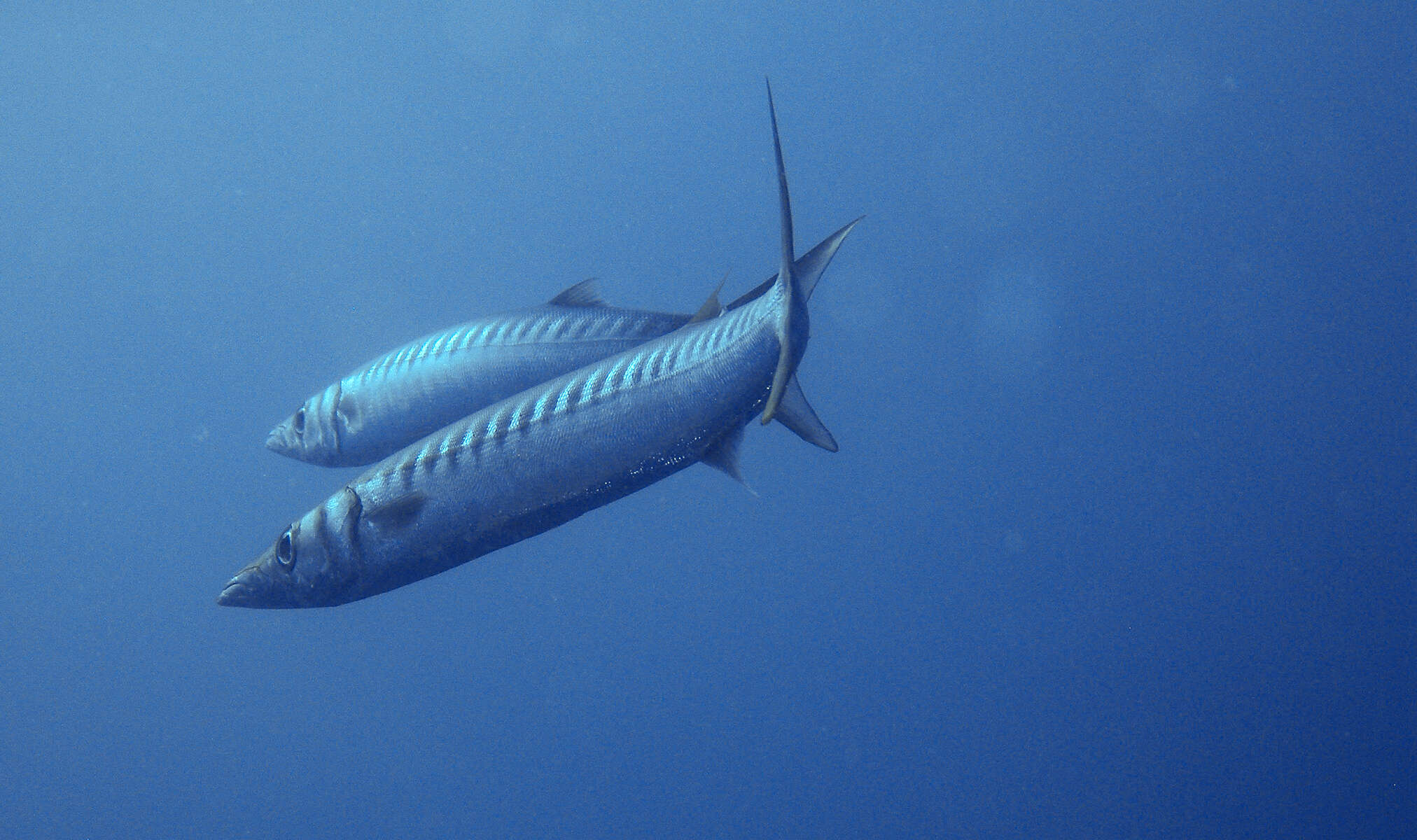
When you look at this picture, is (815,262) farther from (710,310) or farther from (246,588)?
(246,588)

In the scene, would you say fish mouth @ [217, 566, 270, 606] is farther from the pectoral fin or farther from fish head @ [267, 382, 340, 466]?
fish head @ [267, 382, 340, 466]

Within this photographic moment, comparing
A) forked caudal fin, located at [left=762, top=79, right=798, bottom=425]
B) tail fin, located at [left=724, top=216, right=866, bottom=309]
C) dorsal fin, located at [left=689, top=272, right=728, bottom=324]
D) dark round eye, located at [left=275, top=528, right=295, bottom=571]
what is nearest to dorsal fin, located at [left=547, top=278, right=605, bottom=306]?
dorsal fin, located at [left=689, top=272, right=728, bottom=324]

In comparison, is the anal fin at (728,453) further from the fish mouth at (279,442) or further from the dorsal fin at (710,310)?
the fish mouth at (279,442)

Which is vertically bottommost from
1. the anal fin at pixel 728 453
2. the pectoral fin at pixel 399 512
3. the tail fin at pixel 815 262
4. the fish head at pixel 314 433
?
the anal fin at pixel 728 453

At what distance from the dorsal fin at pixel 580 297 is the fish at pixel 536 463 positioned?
1.06 metres

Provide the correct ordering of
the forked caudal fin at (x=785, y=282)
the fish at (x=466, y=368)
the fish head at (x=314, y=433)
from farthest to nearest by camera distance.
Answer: the fish head at (x=314, y=433) → the fish at (x=466, y=368) → the forked caudal fin at (x=785, y=282)

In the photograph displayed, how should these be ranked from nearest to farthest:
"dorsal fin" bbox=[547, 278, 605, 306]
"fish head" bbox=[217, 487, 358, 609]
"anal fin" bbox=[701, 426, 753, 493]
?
"fish head" bbox=[217, 487, 358, 609] < "anal fin" bbox=[701, 426, 753, 493] < "dorsal fin" bbox=[547, 278, 605, 306]

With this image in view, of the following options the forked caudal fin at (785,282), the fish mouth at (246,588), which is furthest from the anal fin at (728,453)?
the fish mouth at (246,588)

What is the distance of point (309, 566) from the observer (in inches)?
78.8

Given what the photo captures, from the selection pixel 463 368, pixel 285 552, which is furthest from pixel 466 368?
pixel 285 552

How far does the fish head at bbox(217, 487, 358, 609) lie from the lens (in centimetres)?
198

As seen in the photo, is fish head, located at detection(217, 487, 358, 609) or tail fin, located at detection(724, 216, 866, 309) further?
tail fin, located at detection(724, 216, 866, 309)

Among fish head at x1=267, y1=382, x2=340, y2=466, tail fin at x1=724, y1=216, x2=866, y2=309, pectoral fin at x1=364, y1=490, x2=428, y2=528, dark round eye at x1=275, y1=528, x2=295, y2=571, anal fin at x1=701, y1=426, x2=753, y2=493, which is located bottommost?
anal fin at x1=701, y1=426, x2=753, y2=493

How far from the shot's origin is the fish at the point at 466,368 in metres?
2.85
